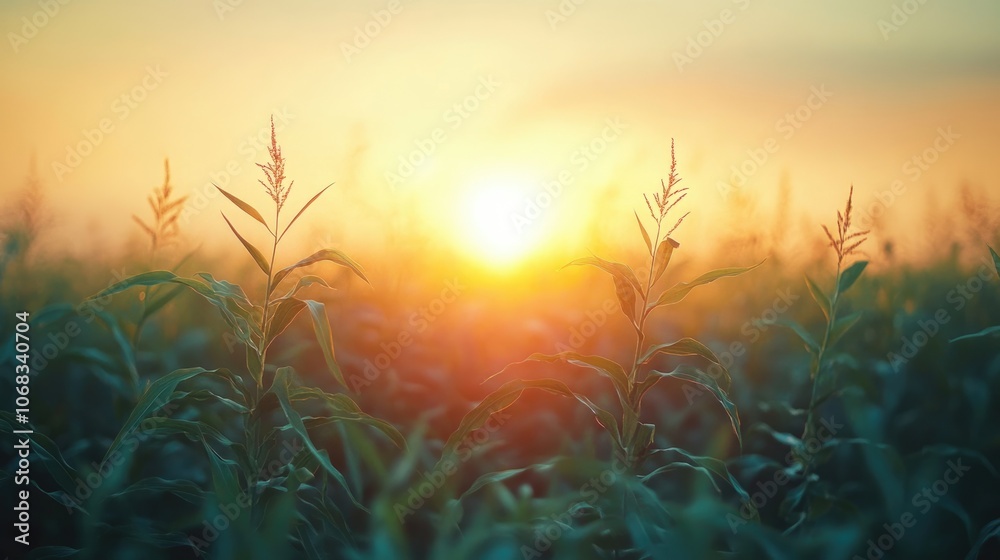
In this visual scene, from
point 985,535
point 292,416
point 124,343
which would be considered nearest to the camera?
point 292,416

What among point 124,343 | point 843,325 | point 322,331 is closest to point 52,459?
point 124,343

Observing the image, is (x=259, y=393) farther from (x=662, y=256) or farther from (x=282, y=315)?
(x=662, y=256)

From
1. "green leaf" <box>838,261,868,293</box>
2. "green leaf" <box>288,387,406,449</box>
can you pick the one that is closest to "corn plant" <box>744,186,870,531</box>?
"green leaf" <box>838,261,868,293</box>

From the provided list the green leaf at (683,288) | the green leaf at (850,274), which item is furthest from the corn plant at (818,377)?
the green leaf at (683,288)

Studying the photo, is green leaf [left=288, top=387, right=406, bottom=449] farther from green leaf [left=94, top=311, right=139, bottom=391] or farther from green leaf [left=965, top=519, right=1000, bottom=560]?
green leaf [left=965, top=519, right=1000, bottom=560]

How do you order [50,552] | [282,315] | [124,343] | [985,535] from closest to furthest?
[282,315]
[50,552]
[985,535]
[124,343]

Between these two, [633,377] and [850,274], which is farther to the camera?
[850,274]

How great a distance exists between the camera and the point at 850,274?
295 cm

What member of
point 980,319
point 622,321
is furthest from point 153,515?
point 980,319

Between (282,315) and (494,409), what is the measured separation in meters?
0.68

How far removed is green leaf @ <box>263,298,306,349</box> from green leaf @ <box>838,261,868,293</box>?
2055mm

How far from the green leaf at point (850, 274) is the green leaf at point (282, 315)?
6.74ft

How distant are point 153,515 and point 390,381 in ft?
3.94

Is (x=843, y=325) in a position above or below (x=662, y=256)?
below
